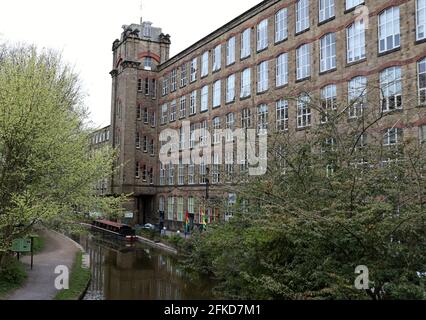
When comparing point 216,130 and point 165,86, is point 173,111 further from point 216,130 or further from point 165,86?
point 216,130

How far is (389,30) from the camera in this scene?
22.2 m

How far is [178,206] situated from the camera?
40.6 metres

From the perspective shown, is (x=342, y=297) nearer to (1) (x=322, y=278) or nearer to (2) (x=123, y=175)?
(1) (x=322, y=278)

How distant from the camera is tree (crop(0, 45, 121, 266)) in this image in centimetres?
1228

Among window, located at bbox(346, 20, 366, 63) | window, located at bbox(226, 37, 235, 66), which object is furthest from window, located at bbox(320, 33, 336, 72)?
window, located at bbox(226, 37, 235, 66)

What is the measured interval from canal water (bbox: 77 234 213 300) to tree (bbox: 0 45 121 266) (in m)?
3.89

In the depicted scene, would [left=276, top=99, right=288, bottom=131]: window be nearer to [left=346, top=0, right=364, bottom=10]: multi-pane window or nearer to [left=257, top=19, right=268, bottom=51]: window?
[left=257, top=19, right=268, bottom=51]: window

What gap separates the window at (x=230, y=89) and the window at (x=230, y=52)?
1.24m

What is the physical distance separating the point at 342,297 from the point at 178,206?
115 feet

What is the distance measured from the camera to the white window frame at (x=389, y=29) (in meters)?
21.8

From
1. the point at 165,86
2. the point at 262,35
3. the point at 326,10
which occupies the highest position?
the point at 262,35

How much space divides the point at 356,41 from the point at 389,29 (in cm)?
212

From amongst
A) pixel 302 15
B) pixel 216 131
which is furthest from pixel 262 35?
pixel 216 131

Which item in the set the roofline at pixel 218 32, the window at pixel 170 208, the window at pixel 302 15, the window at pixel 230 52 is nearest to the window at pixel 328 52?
the window at pixel 302 15
